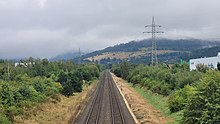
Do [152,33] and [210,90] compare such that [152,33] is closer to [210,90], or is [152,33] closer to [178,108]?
[178,108]

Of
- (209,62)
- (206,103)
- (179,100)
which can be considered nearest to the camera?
(206,103)

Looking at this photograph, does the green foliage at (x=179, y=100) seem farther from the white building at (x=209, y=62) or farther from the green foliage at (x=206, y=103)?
the white building at (x=209, y=62)

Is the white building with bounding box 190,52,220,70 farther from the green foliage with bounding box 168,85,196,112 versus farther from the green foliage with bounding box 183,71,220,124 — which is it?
the green foliage with bounding box 183,71,220,124

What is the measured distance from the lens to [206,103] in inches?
846

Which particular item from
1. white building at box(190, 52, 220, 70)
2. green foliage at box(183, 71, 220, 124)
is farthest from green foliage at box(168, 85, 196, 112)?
white building at box(190, 52, 220, 70)

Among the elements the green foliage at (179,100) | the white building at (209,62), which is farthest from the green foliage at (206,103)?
the white building at (209,62)

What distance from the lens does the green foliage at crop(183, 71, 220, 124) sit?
68.9ft

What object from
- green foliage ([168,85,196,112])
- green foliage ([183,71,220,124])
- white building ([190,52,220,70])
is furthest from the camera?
white building ([190,52,220,70])

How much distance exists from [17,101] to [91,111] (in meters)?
8.57

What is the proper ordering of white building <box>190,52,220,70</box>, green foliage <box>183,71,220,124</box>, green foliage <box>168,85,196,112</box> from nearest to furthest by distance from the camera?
green foliage <box>183,71,220,124</box>, green foliage <box>168,85,196,112</box>, white building <box>190,52,220,70</box>

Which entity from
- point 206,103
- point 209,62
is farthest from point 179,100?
point 209,62

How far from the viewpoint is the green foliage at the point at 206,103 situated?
21000 millimetres

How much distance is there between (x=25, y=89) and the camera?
41.9m

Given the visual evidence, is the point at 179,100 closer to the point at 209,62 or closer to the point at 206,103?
the point at 206,103
